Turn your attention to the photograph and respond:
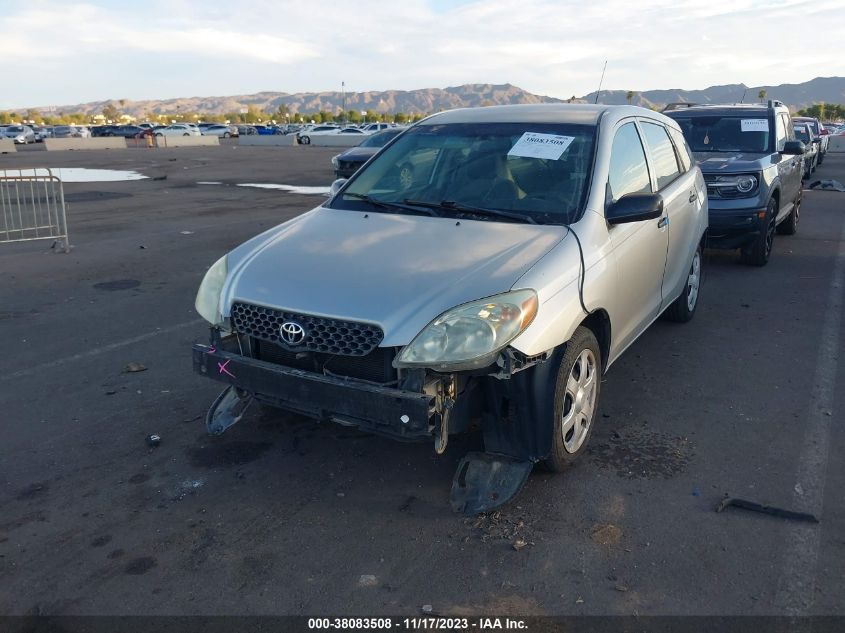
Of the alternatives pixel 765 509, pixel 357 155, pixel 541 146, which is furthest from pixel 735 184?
pixel 357 155

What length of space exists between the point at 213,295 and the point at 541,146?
219cm

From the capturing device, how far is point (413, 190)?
189 inches

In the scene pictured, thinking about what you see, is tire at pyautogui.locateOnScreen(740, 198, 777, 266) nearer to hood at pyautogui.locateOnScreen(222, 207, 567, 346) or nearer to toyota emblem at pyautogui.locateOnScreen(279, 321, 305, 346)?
hood at pyautogui.locateOnScreen(222, 207, 567, 346)

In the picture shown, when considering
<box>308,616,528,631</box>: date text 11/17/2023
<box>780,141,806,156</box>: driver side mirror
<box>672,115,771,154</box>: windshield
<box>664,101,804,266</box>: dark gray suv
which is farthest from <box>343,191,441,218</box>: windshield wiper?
<box>780,141,806,156</box>: driver side mirror

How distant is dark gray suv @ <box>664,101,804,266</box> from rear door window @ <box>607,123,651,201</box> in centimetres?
425

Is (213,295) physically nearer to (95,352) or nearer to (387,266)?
(387,266)

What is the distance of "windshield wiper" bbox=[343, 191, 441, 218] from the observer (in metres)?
4.50

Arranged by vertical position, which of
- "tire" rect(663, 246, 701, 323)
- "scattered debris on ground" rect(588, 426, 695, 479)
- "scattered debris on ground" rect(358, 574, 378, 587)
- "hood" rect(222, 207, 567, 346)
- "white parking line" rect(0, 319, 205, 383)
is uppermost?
"hood" rect(222, 207, 567, 346)

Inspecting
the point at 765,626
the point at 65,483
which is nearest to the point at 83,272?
the point at 65,483

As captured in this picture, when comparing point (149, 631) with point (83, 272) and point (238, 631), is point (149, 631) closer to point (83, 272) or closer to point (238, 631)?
point (238, 631)

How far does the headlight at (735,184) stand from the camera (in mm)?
9039

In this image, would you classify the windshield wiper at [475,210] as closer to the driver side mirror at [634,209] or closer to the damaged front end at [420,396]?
the driver side mirror at [634,209]

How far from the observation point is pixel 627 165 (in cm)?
491

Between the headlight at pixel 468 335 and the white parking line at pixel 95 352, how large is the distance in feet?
12.1
